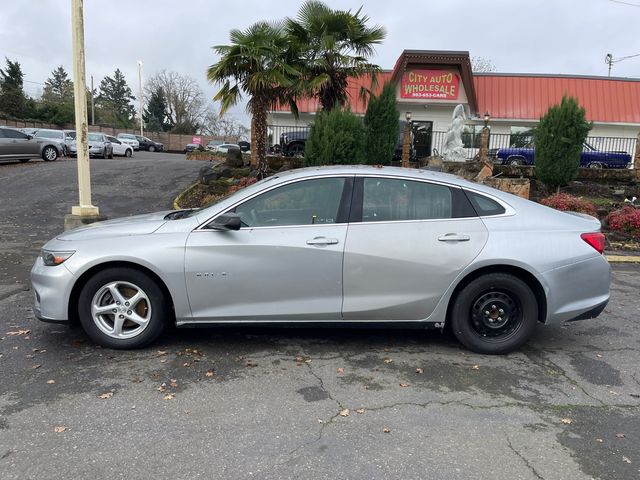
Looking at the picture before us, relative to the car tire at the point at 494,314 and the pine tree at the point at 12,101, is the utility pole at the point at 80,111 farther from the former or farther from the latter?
the pine tree at the point at 12,101

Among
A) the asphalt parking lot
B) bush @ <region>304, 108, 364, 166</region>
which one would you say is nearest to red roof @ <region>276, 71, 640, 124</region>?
bush @ <region>304, 108, 364, 166</region>

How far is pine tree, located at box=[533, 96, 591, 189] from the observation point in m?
13.3

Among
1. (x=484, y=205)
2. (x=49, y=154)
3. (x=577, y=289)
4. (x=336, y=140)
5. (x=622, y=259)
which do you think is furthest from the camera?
(x=49, y=154)

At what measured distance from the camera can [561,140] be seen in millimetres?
13320

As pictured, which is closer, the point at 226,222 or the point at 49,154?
the point at 226,222

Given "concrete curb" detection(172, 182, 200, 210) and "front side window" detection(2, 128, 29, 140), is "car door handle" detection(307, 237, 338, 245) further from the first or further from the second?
"front side window" detection(2, 128, 29, 140)

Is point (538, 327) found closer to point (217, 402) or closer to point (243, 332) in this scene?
point (243, 332)

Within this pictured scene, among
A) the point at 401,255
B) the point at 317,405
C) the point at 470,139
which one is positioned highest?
the point at 470,139

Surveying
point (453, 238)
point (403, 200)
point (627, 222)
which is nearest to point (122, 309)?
point (403, 200)

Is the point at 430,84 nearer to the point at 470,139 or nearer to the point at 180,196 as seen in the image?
the point at 470,139

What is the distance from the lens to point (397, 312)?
14.7 ft

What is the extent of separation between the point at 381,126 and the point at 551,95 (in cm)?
1492

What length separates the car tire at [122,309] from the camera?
4383 mm

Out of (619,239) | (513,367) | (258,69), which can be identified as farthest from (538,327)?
(258,69)
